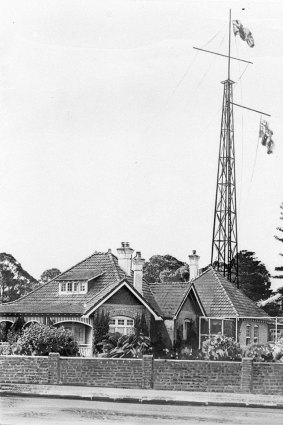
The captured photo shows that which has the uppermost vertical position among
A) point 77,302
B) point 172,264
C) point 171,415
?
point 172,264

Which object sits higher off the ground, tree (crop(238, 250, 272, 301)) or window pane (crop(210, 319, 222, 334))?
tree (crop(238, 250, 272, 301))

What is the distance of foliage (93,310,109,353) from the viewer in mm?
36994

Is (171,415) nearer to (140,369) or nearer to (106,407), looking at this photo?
(106,407)

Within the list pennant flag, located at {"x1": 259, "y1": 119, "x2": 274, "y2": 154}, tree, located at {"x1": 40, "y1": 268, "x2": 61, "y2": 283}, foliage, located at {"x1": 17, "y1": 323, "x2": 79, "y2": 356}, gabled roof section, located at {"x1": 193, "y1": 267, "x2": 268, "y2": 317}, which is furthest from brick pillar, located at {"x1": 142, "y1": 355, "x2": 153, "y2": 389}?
tree, located at {"x1": 40, "y1": 268, "x2": 61, "y2": 283}

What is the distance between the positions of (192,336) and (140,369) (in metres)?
16.5

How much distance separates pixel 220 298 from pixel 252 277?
37.5m

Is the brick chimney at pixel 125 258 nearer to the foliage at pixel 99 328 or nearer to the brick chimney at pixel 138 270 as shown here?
the brick chimney at pixel 138 270

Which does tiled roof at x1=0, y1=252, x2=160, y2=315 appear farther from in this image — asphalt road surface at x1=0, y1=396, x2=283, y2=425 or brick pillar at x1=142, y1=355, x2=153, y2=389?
asphalt road surface at x1=0, y1=396, x2=283, y2=425

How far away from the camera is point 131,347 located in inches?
1299

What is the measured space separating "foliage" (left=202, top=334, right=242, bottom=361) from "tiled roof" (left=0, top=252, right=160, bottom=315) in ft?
→ 27.9

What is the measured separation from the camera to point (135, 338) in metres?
34.9

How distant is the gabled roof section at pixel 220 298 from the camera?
4555 centimetres

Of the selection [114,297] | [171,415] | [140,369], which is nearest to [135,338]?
[114,297]

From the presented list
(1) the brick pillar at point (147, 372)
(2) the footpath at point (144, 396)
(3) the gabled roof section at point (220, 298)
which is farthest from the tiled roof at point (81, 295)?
(2) the footpath at point (144, 396)
